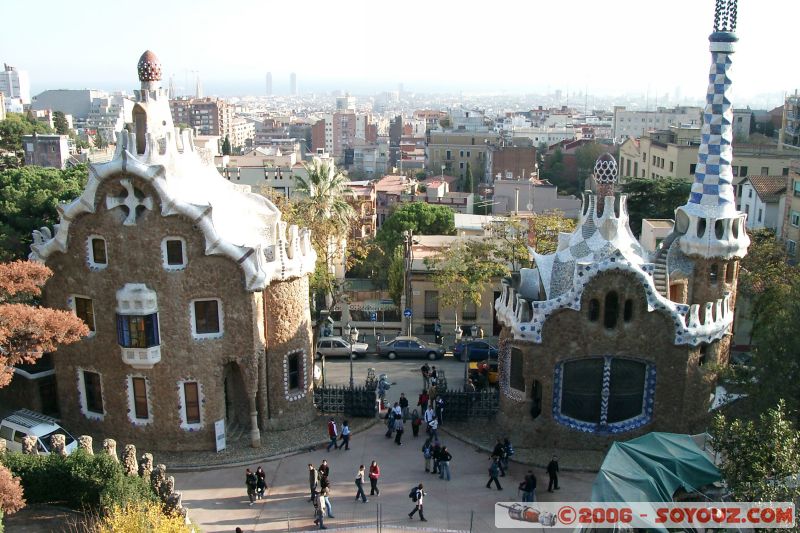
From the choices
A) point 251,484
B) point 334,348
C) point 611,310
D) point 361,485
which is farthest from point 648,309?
point 334,348

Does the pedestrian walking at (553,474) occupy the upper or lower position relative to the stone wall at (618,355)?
lower

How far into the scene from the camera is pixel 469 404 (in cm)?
2881

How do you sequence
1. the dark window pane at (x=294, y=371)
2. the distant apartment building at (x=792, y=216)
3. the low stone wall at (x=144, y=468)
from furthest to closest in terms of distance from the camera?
the distant apartment building at (x=792, y=216) → the dark window pane at (x=294, y=371) → the low stone wall at (x=144, y=468)

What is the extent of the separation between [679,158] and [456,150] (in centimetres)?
5706

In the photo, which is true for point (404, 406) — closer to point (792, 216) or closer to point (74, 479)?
point (74, 479)

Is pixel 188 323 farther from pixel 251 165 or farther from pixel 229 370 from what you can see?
pixel 251 165

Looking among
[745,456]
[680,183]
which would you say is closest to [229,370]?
[745,456]

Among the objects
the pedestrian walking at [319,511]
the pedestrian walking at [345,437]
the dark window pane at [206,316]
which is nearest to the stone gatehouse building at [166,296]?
the dark window pane at [206,316]

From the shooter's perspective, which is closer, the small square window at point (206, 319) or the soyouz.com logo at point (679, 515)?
the soyouz.com logo at point (679, 515)

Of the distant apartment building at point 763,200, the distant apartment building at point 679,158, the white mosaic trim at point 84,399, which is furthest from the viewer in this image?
the distant apartment building at point 679,158

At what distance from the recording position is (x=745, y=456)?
18.2m

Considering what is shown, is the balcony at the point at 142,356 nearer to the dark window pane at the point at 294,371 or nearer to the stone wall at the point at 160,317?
the stone wall at the point at 160,317

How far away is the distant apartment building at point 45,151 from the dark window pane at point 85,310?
55461mm

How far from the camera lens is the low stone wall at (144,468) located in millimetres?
20922
